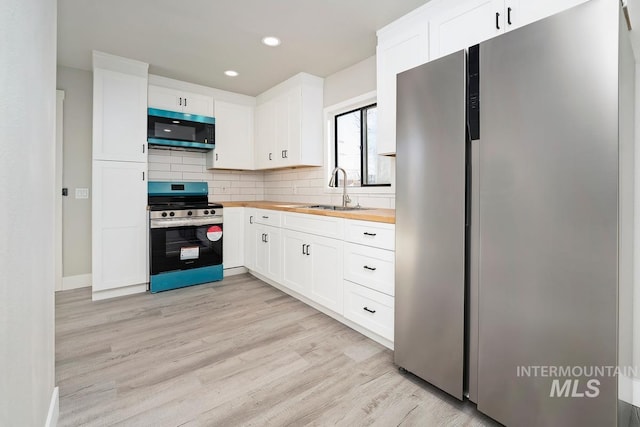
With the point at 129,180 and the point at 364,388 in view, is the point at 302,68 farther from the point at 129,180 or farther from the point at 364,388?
the point at 364,388

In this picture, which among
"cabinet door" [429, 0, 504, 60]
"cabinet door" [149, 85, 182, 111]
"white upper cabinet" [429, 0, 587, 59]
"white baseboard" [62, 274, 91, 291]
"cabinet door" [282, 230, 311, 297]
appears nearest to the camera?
"white upper cabinet" [429, 0, 587, 59]

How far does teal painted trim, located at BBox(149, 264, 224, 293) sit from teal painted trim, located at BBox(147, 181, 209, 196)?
3.17 ft

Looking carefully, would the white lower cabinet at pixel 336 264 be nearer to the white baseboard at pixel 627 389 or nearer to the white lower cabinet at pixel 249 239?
the white lower cabinet at pixel 249 239

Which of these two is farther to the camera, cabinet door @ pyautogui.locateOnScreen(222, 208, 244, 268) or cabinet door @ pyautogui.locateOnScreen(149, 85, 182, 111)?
cabinet door @ pyautogui.locateOnScreen(222, 208, 244, 268)

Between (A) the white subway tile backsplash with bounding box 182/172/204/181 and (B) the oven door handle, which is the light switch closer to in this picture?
(B) the oven door handle

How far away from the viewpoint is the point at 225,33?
272 cm

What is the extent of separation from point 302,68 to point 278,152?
1048mm

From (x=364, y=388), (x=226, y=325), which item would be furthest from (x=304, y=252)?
(x=364, y=388)

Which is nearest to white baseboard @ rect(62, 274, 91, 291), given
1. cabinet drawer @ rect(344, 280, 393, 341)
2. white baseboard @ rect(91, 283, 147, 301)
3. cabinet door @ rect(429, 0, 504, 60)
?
white baseboard @ rect(91, 283, 147, 301)

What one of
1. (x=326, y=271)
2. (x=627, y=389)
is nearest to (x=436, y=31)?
(x=326, y=271)

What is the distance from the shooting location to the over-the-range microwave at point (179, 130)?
11.6ft

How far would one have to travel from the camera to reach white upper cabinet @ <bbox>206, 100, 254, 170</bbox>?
13.5 ft

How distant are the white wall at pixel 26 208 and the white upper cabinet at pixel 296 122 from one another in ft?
8.10

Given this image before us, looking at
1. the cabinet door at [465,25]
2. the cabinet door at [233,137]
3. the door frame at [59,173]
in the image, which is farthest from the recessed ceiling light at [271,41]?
the door frame at [59,173]
